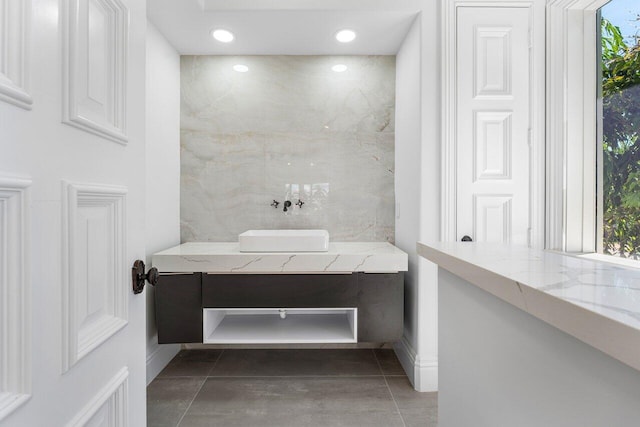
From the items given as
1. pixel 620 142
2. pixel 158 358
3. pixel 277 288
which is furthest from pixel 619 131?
pixel 158 358

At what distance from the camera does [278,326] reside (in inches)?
91.4

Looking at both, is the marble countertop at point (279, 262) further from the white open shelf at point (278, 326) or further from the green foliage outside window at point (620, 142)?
the green foliage outside window at point (620, 142)

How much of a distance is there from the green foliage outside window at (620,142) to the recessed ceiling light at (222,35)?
7.01ft

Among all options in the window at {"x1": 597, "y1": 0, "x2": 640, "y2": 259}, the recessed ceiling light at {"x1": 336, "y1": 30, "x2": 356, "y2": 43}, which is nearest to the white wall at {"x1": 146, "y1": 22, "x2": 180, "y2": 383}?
the recessed ceiling light at {"x1": 336, "y1": 30, "x2": 356, "y2": 43}

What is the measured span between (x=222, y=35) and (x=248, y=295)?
5.38 ft

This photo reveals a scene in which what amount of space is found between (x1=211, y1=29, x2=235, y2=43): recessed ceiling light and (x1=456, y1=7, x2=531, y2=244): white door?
1384 millimetres

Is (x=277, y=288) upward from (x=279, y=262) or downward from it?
downward

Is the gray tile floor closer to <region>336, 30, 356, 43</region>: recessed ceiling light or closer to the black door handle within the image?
the black door handle

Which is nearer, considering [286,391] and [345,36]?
[286,391]

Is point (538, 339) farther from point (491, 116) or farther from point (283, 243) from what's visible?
point (491, 116)

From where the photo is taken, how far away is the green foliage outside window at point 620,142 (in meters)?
1.77

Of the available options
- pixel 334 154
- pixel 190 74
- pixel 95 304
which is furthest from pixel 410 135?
pixel 95 304

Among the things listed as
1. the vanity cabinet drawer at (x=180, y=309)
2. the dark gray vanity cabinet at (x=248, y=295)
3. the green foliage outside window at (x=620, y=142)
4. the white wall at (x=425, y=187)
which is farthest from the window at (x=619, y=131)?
the vanity cabinet drawer at (x=180, y=309)

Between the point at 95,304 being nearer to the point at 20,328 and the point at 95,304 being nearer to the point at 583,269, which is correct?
the point at 20,328
